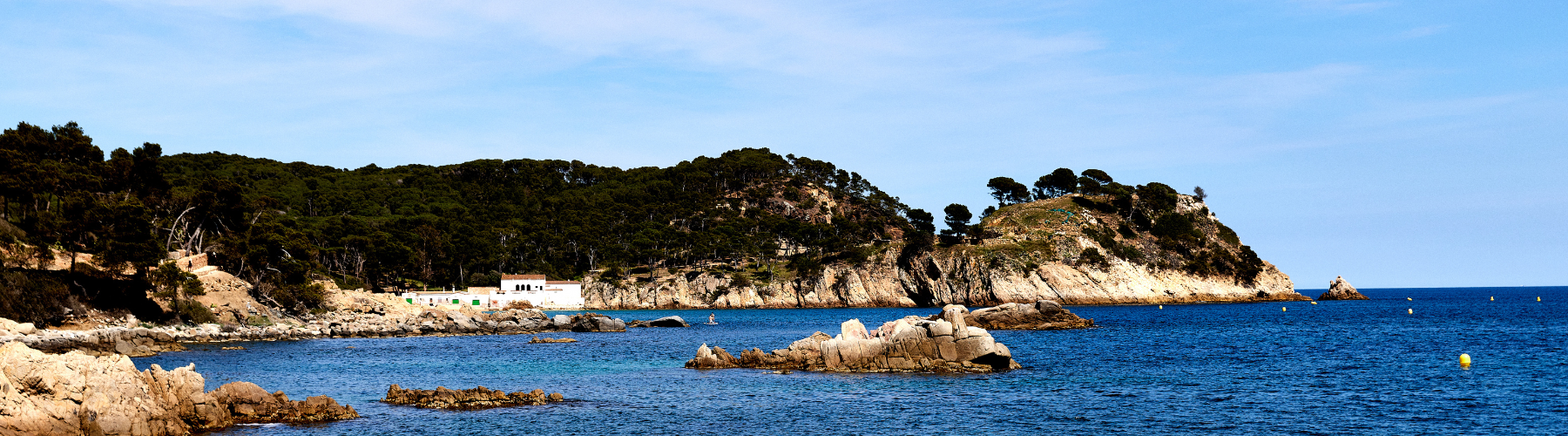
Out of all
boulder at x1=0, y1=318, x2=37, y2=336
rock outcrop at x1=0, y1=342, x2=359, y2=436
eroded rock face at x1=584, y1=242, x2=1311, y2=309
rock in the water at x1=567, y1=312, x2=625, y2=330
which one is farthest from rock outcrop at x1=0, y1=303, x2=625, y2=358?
eroded rock face at x1=584, y1=242, x2=1311, y2=309

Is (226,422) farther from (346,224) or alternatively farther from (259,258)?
(346,224)

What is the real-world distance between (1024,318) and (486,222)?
11757 centimetres

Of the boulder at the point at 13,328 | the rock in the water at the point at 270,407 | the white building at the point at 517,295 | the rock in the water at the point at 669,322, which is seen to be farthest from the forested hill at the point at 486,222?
the rock in the water at the point at 270,407

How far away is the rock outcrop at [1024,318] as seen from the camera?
77062mm

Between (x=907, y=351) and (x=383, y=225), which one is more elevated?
(x=383, y=225)

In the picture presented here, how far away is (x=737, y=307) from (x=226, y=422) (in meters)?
120

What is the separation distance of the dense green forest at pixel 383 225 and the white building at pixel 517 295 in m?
9.36

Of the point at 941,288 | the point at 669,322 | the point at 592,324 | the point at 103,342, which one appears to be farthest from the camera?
the point at 941,288

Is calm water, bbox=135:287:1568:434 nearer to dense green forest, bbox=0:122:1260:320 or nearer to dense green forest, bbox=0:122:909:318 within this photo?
dense green forest, bbox=0:122:1260:320

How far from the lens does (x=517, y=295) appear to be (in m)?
131

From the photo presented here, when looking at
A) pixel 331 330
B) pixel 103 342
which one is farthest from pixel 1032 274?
pixel 103 342

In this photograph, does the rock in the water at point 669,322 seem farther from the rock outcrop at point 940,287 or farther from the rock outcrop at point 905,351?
the rock outcrop at point 940,287

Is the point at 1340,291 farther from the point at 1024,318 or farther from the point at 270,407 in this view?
the point at 270,407

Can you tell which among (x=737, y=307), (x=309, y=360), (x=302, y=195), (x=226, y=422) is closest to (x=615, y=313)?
(x=737, y=307)
